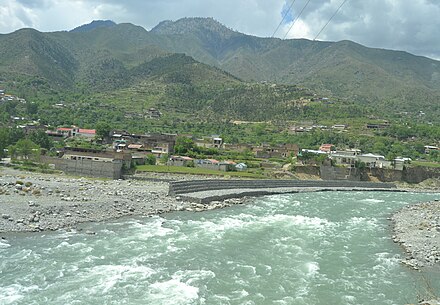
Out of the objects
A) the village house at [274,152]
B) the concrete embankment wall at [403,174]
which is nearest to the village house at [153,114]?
the village house at [274,152]

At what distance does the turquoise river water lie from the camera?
1500 centimetres

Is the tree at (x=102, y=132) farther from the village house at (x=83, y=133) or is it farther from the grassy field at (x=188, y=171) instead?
the grassy field at (x=188, y=171)

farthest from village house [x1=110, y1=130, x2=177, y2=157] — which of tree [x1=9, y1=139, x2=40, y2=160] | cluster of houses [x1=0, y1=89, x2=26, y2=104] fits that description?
cluster of houses [x1=0, y1=89, x2=26, y2=104]

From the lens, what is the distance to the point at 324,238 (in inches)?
984

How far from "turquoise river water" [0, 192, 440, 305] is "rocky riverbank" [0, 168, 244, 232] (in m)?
1.67

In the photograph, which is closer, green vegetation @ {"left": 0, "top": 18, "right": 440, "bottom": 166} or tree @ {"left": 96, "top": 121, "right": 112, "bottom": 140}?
tree @ {"left": 96, "top": 121, "right": 112, "bottom": 140}

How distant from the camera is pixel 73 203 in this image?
91.6ft

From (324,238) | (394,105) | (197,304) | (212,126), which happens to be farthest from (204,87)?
(197,304)

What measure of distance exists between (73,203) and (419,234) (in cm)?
2153

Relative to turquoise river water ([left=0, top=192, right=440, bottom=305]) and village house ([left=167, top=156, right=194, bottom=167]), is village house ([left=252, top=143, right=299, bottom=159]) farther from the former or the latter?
turquoise river water ([left=0, top=192, right=440, bottom=305])

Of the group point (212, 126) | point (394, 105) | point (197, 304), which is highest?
point (394, 105)

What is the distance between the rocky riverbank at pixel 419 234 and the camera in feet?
68.0

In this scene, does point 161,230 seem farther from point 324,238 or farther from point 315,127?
point 315,127

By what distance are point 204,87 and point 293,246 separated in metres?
147
